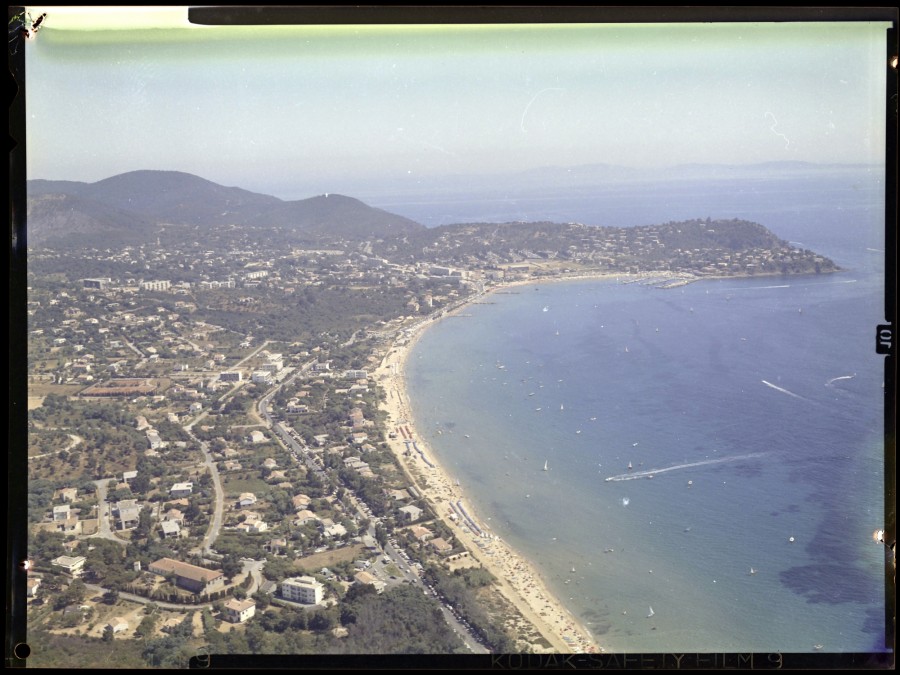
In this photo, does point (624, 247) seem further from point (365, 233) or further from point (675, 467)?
point (365, 233)

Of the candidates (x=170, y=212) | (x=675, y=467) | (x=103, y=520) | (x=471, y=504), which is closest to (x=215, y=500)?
(x=103, y=520)

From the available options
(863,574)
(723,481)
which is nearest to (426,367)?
(723,481)

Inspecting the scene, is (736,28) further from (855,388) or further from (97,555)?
(97,555)

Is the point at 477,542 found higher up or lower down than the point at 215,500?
lower down

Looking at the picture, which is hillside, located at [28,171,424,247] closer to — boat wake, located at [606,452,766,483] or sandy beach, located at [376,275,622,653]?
sandy beach, located at [376,275,622,653]

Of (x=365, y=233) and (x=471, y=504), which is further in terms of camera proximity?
(x=365, y=233)

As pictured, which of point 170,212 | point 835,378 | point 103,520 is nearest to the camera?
point 103,520

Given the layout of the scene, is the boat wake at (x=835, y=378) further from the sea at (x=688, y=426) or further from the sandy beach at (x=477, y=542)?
the sandy beach at (x=477, y=542)
